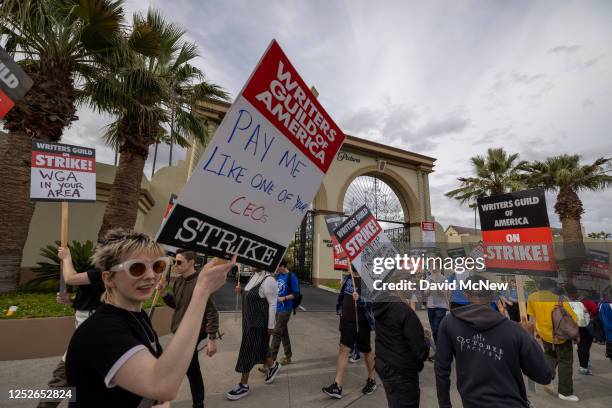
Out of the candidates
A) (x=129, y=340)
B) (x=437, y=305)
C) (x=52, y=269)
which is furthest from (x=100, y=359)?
(x=52, y=269)

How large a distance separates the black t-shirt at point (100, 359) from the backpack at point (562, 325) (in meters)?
5.35

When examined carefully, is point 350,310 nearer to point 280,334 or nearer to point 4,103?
point 280,334

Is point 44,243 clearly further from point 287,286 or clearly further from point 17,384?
point 287,286

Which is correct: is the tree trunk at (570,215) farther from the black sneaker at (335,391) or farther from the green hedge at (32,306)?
the green hedge at (32,306)

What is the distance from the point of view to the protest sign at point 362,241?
448cm

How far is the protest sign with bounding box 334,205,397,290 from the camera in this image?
14.7 ft

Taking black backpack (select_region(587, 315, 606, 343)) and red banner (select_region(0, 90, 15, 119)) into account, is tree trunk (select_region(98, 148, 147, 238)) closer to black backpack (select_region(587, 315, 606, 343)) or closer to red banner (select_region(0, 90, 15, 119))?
red banner (select_region(0, 90, 15, 119))

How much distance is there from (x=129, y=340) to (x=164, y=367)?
0.83 feet

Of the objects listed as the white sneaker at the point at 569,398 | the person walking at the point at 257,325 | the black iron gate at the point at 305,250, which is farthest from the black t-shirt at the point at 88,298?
the black iron gate at the point at 305,250

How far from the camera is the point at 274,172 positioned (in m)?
1.83

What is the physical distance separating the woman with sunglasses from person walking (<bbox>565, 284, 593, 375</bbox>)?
6.37 metres

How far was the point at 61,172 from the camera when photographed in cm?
416

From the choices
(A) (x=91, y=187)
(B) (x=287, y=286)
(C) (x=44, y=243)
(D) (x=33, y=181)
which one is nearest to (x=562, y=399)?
(B) (x=287, y=286)

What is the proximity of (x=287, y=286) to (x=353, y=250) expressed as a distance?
149 centimetres
